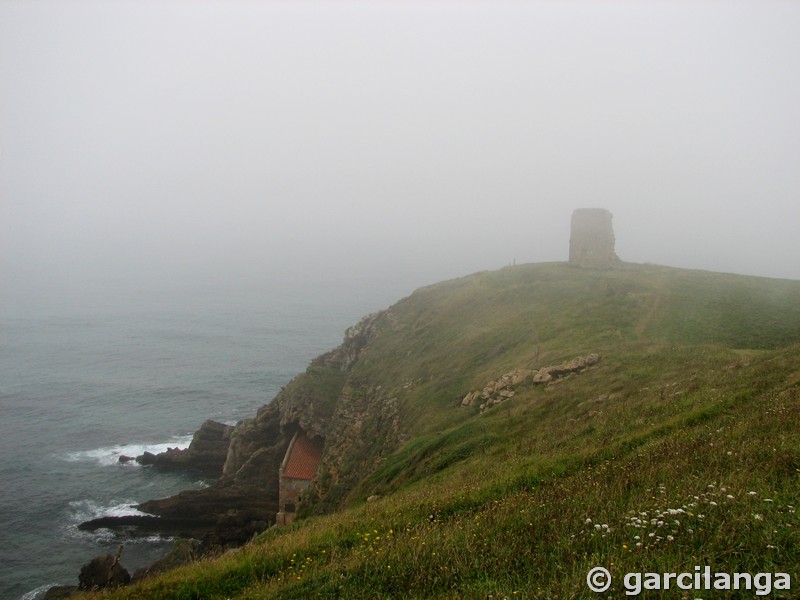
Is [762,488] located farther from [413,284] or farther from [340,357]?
[413,284]

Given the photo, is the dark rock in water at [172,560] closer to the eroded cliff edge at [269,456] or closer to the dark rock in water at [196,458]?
the eroded cliff edge at [269,456]

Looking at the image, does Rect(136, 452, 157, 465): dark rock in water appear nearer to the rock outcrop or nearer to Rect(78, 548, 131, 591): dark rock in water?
Rect(78, 548, 131, 591): dark rock in water

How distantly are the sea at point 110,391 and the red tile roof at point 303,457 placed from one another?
923cm

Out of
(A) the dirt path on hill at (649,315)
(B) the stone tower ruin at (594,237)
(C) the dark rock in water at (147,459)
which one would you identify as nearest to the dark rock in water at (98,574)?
(C) the dark rock in water at (147,459)

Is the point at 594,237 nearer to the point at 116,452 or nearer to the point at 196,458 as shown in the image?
the point at 196,458

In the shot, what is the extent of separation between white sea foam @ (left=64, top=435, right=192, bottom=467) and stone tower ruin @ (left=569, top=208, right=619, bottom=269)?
44.2 metres

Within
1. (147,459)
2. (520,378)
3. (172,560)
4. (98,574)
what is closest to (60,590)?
(98,574)

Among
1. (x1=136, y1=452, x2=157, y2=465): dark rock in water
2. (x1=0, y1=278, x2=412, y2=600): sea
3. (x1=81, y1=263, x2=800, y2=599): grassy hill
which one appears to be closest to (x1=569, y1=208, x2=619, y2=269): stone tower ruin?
(x1=81, y1=263, x2=800, y2=599): grassy hill

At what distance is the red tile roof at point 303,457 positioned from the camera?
36.4 meters

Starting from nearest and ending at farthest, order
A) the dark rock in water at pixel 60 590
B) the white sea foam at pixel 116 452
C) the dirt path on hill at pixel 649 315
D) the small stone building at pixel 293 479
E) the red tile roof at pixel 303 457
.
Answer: the dark rock in water at pixel 60 590 → the dirt path on hill at pixel 649 315 → the small stone building at pixel 293 479 → the red tile roof at pixel 303 457 → the white sea foam at pixel 116 452

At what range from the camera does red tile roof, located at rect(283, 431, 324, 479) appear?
36438 mm

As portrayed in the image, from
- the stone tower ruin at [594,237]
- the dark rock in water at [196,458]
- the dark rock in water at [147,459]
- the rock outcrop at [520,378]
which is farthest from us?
the stone tower ruin at [594,237]

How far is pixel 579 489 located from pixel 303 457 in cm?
3226

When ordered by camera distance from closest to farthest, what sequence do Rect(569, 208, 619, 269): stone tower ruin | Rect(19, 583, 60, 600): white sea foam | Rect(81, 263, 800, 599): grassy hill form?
Rect(81, 263, 800, 599): grassy hill < Rect(19, 583, 60, 600): white sea foam < Rect(569, 208, 619, 269): stone tower ruin
